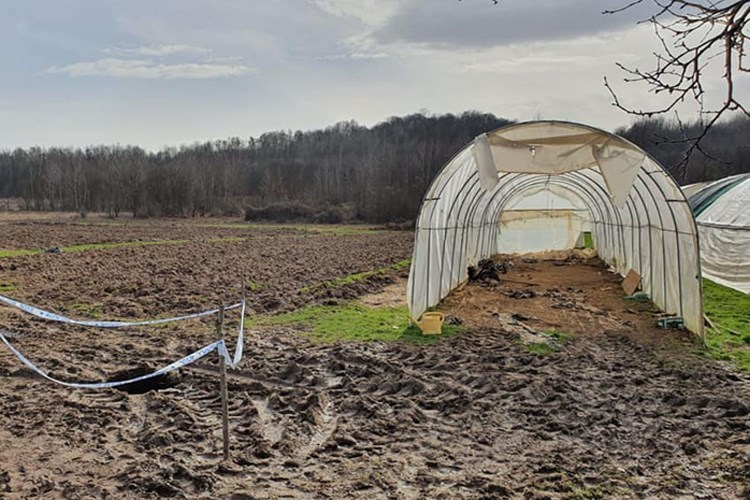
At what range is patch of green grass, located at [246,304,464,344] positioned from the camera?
30.0 ft

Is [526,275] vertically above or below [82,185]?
below

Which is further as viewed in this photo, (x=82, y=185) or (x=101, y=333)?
(x=82, y=185)

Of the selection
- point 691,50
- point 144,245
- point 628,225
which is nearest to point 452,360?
point 691,50

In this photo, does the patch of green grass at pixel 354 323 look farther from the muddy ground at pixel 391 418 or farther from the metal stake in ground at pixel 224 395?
the metal stake in ground at pixel 224 395

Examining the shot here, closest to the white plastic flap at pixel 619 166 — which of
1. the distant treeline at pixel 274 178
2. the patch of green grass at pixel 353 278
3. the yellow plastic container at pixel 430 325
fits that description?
the yellow plastic container at pixel 430 325

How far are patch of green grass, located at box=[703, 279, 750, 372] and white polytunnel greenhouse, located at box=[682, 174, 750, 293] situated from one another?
445 mm

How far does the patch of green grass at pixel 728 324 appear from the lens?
7953 millimetres

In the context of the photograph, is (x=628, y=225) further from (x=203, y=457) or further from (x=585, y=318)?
(x=203, y=457)

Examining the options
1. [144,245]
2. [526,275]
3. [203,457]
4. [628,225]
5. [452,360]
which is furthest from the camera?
[144,245]

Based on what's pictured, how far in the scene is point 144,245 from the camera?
24375 millimetres

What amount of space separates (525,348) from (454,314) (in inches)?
108

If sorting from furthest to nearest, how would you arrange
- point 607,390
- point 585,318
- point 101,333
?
point 585,318
point 101,333
point 607,390

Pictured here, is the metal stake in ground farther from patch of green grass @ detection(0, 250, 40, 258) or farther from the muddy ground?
patch of green grass @ detection(0, 250, 40, 258)

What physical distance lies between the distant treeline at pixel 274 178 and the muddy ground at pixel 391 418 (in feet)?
98.9
